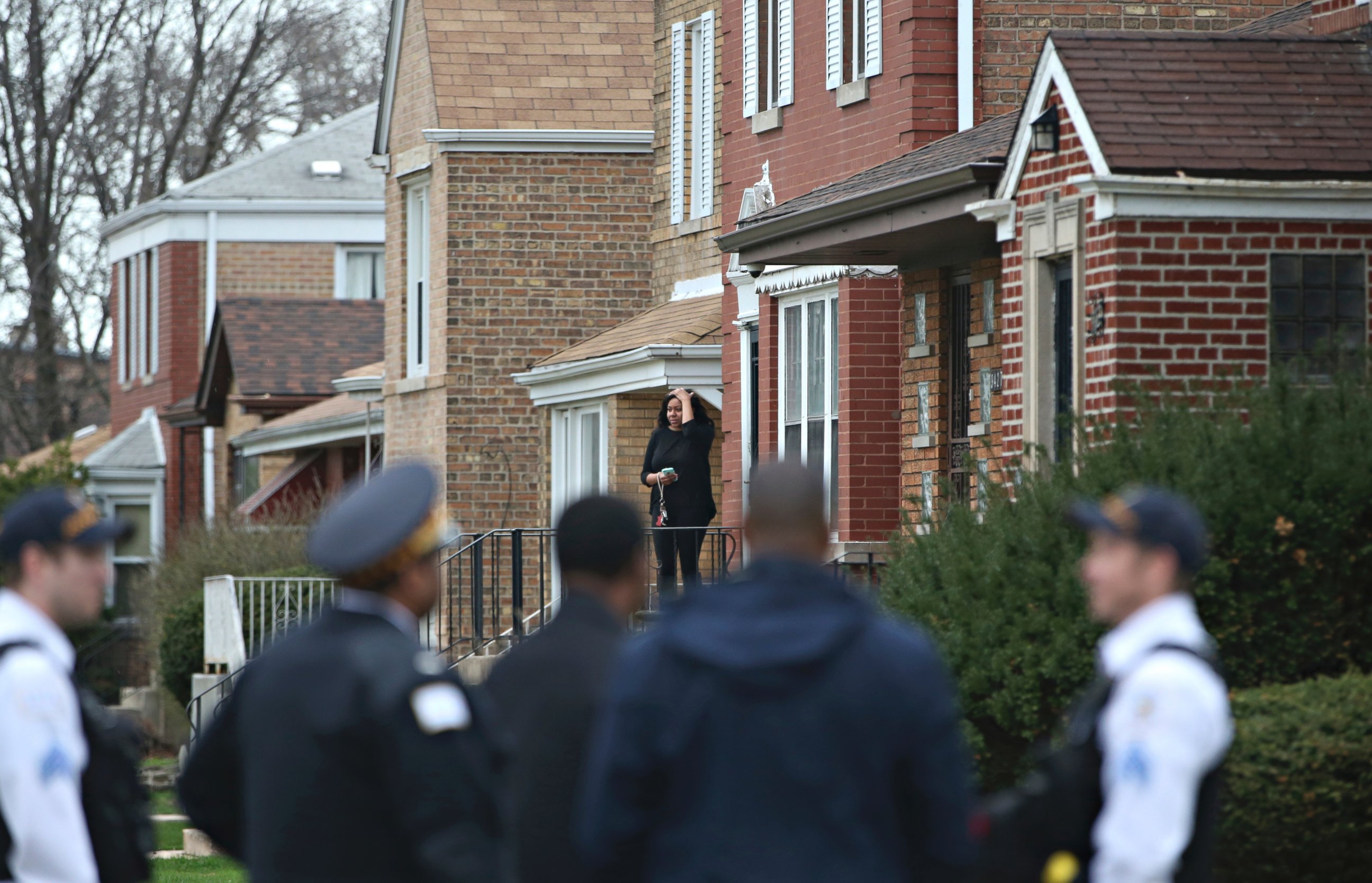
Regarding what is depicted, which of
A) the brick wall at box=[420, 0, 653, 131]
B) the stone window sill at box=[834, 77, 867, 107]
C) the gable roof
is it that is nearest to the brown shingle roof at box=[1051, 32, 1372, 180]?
the stone window sill at box=[834, 77, 867, 107]

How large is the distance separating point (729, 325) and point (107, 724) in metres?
14.4

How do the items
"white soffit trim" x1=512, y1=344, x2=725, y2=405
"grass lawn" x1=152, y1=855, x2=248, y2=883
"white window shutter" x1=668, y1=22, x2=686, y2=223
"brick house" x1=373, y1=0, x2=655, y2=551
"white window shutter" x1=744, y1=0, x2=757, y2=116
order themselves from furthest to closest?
"brick house" x1=373, y1=0, x2=655, y2=551, "white window shutter" x1=668, y1=22, x2=686, y2=223, "white soffit trim" x1=512, y1=344, x2=725, y2=405, "white window shutter" x1=744, y1=0, x2=757, y2=116, "grass lawn" x1=152, y1=855, x2=248, y2=883

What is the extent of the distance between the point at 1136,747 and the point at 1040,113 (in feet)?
27.6

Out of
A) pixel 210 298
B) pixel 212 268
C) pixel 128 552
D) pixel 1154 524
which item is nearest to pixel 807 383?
pixel 1154 524

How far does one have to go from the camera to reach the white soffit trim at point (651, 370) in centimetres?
1983

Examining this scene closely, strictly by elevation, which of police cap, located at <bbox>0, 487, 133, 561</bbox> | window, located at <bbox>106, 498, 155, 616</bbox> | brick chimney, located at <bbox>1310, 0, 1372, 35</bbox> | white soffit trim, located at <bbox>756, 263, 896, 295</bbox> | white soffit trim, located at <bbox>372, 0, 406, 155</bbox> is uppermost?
white soffit trim, located at <bbox>372, 0, 406, 155</bbox>

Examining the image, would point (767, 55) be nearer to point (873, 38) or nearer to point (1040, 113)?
point (873, 38)

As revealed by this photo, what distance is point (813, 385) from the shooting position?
676 inches

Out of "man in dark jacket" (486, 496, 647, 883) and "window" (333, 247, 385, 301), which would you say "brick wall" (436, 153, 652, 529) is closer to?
"window" (333, 247, 385, 301)

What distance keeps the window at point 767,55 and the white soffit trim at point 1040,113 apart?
540 cm

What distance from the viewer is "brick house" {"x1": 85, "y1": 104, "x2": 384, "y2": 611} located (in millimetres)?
34375

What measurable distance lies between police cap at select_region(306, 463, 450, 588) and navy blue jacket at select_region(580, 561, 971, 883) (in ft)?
2.04

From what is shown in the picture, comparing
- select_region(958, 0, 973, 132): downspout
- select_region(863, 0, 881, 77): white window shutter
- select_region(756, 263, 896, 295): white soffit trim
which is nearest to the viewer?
select_region(958, 0, 973, 132): downspout

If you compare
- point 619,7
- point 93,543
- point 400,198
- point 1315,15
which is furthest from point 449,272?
point 93,543
